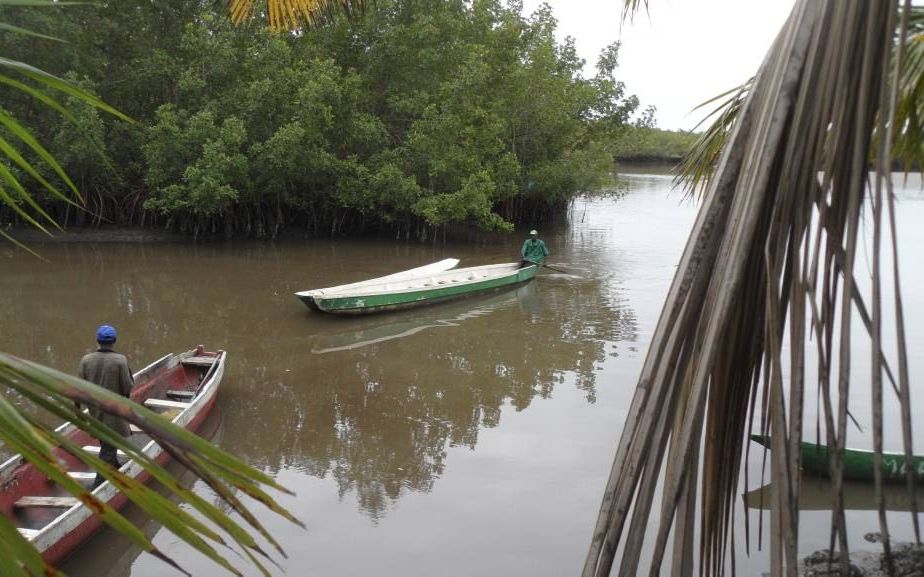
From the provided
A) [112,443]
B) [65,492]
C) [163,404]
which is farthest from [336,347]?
[112,443]

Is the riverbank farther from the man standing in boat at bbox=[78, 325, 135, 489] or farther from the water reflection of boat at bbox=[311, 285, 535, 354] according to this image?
the water reflection of boat at bbox=[311, 285, 535, 354]

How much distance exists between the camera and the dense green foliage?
18.8 m

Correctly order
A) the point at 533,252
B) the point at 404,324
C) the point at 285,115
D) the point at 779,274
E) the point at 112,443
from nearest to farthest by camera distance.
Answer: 1. the point at 112,443
2. the point at 779,274
3. the point at 404,324
4. the point at 533,252
5. the point at 285,115

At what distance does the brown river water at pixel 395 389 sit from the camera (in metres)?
6.05

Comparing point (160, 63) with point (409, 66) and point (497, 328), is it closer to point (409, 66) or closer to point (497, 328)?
point (409, 66)

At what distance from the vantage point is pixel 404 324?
12859 mm

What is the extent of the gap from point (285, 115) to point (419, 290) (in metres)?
8.76

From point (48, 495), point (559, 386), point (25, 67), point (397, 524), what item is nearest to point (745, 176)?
point (25, 67)

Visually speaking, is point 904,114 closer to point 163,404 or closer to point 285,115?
point 163,404

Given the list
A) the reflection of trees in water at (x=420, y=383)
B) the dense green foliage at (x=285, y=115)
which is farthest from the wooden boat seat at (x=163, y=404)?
the dense green foliage at (x=285, y=115)

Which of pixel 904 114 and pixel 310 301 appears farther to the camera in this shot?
pixel 310 301

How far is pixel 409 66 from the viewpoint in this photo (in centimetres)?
2086

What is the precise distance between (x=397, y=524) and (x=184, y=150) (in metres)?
15.0

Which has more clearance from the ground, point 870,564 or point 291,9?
point 291,9
